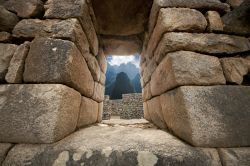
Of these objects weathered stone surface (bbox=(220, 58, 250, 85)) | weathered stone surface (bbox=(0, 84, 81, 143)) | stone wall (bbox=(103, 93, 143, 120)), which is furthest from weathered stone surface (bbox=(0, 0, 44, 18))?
stone wall (bbox=(103, 93, 143, 120))

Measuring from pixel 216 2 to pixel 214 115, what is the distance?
1480mm

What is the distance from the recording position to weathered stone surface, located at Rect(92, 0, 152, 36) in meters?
2.02

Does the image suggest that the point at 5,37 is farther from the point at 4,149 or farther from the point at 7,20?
the point at 4,149

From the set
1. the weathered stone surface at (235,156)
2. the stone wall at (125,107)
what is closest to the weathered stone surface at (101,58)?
the weathered stone surface at (235,156)

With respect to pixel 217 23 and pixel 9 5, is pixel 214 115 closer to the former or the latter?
pixel 217 23

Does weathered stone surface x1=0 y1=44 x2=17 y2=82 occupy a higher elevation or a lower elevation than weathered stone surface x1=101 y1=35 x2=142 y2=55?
lower

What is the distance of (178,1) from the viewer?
167 cm

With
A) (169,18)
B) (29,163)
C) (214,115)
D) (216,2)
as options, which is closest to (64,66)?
(29,163)

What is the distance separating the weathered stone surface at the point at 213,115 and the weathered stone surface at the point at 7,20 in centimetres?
202

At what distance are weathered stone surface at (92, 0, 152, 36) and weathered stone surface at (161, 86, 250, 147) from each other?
1.46 meters

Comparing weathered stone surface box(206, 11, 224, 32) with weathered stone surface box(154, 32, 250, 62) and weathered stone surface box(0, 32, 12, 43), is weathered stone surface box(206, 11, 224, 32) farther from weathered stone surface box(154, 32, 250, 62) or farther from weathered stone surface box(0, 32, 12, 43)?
weathered stone surface box(0, 32, 12, 43)

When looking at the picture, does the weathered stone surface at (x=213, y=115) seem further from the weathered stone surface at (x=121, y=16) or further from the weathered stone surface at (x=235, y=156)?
the weathered stone surface at (x=121, y=16)

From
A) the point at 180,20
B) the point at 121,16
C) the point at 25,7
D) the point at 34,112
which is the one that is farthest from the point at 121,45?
the point at 34,112

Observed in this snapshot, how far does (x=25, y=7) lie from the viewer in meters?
1.64
